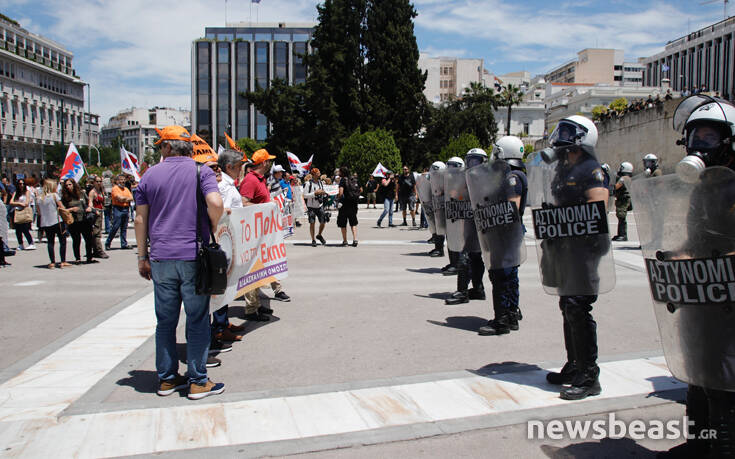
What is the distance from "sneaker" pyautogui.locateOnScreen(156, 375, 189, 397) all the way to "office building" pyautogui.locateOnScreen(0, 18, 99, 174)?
9185 cm

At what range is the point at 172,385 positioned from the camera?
445 centimetres

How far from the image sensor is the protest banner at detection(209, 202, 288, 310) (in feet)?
17.9

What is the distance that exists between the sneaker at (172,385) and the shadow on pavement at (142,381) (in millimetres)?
98

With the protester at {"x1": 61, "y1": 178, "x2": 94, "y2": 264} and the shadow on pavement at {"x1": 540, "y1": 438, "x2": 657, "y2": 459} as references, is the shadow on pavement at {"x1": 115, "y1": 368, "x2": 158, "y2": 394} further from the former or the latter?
the protester at {"x1": 61, "y1": 178, "x2": 94, "y2": 264}

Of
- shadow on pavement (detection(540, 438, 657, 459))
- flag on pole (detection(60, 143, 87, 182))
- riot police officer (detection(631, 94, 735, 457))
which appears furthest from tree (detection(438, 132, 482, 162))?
riot police officer (detection(631, 94, 735, 457))

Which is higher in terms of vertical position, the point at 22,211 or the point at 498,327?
the point at 22,211

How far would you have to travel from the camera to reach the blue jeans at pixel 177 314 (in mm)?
4223

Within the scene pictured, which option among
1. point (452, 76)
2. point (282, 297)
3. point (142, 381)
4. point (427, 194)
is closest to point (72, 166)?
point (427, 194)

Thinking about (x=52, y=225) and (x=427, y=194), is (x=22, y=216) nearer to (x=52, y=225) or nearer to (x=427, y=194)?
(x=52, y=225)

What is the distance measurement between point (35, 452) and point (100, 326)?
3.29 m

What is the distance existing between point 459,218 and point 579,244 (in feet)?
10.9

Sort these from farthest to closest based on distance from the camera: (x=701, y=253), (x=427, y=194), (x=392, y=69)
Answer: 1. (x=392, y=69)
2. (x=427, y=194)
3. (x=701, y=253)

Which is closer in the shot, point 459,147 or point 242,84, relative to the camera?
point 459,147

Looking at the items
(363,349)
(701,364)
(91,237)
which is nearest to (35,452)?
(363,349)
